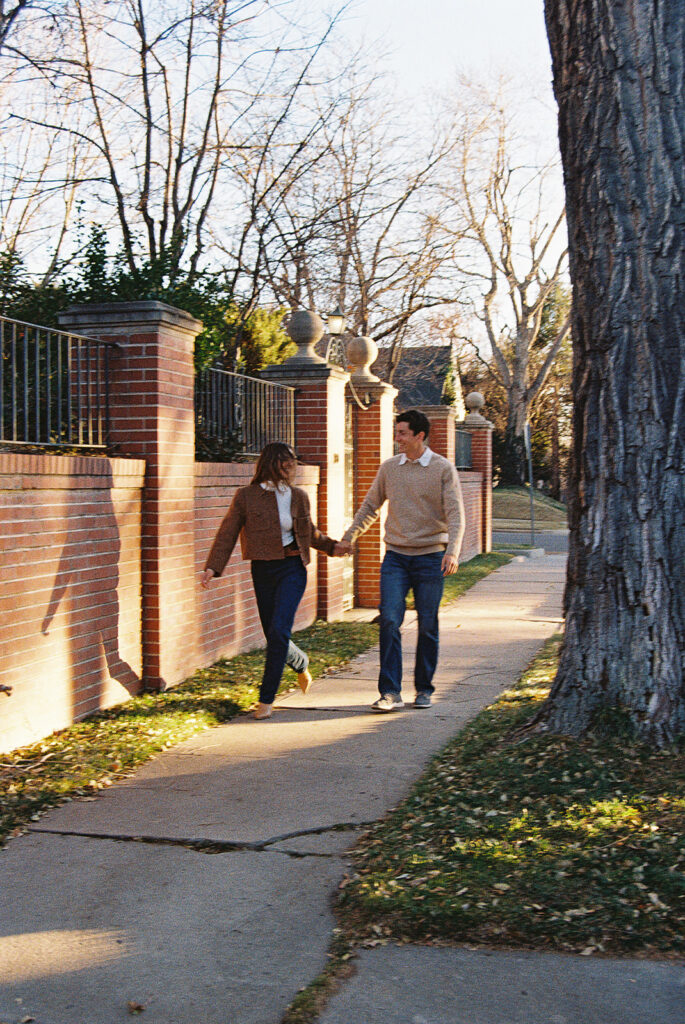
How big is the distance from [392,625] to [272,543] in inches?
35.4

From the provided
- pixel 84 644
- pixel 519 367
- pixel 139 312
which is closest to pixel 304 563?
pixel 84 644

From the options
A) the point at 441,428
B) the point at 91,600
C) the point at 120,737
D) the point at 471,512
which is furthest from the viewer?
the point at 471,512

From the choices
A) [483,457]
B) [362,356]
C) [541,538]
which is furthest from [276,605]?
[541,538]

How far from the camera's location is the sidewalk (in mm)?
2984

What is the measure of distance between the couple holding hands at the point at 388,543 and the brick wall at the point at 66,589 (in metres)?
0.61

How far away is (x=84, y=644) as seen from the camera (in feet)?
20.2

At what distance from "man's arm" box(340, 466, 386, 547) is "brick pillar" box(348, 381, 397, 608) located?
4736 mm

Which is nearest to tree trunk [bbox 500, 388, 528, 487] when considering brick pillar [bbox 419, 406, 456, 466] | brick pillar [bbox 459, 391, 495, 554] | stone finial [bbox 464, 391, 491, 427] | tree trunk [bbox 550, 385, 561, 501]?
tree trunk [bbox 550, 385, 561, 501]

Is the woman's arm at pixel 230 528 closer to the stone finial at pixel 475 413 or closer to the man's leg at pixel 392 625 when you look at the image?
the man's leg at pixel 392 625

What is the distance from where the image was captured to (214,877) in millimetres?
3855

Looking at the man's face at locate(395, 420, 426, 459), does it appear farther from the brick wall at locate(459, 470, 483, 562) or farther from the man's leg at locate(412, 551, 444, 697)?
the brick wall at locate(459, 470, 483, 562)

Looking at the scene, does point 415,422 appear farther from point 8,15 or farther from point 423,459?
point 8,15

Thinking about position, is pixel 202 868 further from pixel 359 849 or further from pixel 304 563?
pixel 304 563

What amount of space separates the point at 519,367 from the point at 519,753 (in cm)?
3588
